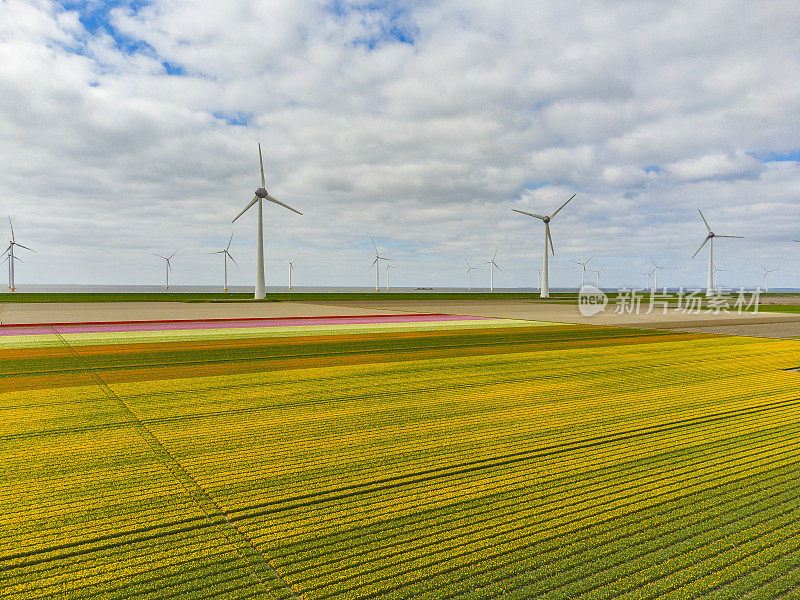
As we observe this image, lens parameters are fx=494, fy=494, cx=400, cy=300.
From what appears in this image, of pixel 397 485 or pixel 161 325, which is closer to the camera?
pixel 397 485

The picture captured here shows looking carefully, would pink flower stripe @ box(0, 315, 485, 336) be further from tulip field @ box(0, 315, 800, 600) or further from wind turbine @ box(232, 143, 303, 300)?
wind turbine @ box(232, 143, 303, 300)

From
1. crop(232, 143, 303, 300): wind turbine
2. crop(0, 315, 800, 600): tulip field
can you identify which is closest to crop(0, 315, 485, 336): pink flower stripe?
crop(0, 315, 800, 600): tulip field

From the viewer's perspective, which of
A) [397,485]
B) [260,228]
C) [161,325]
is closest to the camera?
[397,485]

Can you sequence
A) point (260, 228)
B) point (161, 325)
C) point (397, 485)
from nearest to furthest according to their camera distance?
point (397, 485) < point (161, 325) < point (260, 228)

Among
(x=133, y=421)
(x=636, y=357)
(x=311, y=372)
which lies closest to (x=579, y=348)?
(x=636, y=357)

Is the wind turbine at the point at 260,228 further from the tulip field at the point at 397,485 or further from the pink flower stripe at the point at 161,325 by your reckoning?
the tulip field at the point at 397,485

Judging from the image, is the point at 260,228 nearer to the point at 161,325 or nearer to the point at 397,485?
the point at 161,325

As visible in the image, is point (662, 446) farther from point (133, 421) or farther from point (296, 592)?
point (133, 421)

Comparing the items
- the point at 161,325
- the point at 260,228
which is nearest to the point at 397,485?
the point at 161,325

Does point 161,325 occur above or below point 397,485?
above
